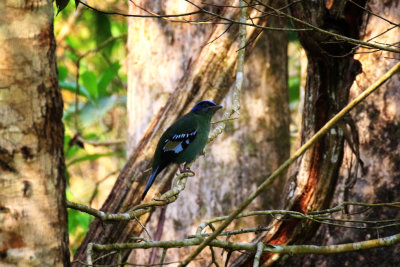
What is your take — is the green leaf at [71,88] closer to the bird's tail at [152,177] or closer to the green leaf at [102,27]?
the green leaf at [102,27]

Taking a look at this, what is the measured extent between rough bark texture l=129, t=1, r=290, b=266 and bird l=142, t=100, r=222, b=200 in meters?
0.70

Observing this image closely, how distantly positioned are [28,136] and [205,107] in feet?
10.5

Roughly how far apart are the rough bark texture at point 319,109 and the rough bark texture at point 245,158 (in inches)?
52.8

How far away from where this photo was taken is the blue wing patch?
17.0 feet

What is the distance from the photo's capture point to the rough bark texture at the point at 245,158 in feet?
19.3

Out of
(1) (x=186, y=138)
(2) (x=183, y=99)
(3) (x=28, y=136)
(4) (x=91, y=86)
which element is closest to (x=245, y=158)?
(1) (x=186, y=138)

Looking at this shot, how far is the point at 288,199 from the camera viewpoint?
4.50 meters

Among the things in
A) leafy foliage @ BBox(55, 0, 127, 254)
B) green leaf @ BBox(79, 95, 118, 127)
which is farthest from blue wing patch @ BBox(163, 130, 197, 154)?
green leaf @ BBox(79, 95, 118, 127)

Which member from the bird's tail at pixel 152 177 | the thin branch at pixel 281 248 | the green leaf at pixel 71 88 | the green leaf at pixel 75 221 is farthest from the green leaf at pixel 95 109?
the thin branch at pixel 281 248

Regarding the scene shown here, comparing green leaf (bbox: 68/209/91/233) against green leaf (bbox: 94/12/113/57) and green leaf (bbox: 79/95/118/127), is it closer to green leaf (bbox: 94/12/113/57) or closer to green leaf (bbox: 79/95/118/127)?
green leaf (bbox: 79/95/118/127)

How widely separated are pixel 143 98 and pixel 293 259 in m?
2.30

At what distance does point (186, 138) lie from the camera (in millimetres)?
5309

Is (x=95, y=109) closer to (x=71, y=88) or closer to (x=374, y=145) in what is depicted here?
(x=71, y=88)

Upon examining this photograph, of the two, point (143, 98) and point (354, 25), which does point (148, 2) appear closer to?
point (143, 98)
